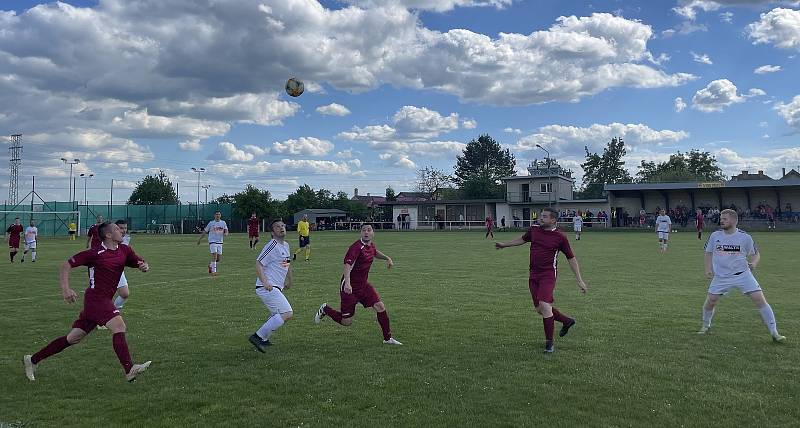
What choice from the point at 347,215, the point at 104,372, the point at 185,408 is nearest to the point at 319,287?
the point at 104,372

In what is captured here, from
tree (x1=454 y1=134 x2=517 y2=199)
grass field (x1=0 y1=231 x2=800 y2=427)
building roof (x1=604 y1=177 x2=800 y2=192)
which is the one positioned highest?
tree (x1=454 y1=134 x2=517 y2=199)

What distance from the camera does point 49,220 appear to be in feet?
213

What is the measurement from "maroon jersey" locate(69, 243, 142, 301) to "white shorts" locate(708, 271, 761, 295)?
8418 mm

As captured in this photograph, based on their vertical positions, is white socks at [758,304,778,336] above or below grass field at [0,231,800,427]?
above

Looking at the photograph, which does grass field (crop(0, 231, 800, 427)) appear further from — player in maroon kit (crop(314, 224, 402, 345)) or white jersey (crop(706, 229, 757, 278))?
white jersey (crop(706, 229, 757, 278))

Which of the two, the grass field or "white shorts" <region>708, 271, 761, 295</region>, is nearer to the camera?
the grass field

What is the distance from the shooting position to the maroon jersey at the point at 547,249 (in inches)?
336

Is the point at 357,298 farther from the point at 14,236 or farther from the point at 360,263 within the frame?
the point at 14,236

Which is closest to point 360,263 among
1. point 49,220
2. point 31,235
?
point 31,235

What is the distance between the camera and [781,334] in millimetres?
9094

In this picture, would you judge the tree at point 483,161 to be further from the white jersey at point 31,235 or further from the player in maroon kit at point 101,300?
the player in maroon kit at point 101,300

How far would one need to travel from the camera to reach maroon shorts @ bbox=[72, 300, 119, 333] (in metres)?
6.96

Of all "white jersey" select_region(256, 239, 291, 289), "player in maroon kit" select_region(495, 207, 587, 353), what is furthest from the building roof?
"white jersey" select_region(256, 239, 291, 289)

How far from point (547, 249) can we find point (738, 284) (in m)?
3.05
